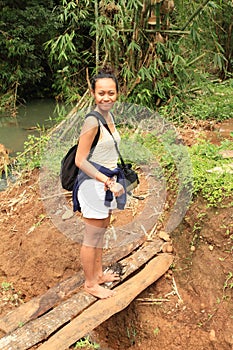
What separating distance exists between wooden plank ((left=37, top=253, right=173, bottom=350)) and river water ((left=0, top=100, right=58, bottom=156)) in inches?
162

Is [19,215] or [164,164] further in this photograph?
[19,215]

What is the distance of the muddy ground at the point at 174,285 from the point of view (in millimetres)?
2545

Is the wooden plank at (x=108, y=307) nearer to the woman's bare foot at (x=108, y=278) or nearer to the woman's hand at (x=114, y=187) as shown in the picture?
the woman's bare foot at (x=108, y=278)

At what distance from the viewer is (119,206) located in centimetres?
213

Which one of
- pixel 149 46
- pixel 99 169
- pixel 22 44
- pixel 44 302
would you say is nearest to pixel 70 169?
pixel 99 169

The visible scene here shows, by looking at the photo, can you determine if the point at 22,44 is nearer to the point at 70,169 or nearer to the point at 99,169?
the point at 70,169

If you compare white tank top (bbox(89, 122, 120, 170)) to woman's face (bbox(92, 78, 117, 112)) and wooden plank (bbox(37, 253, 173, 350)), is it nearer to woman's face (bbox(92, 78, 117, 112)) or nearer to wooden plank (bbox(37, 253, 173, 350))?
woman's face (bbox(92, 78, 117, 112))

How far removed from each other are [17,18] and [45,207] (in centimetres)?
741

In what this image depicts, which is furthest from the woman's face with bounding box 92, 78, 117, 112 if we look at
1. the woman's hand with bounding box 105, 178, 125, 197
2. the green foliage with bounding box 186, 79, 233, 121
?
the green foliage with bounding box 186, 79, 233, 121

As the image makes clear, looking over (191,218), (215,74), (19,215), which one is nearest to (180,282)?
(191,218)

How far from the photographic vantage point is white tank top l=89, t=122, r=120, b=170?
1.99m

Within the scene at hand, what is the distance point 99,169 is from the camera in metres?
2.03

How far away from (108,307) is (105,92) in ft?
4.23

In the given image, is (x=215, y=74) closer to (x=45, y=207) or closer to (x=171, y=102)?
(x=171, y=102)
